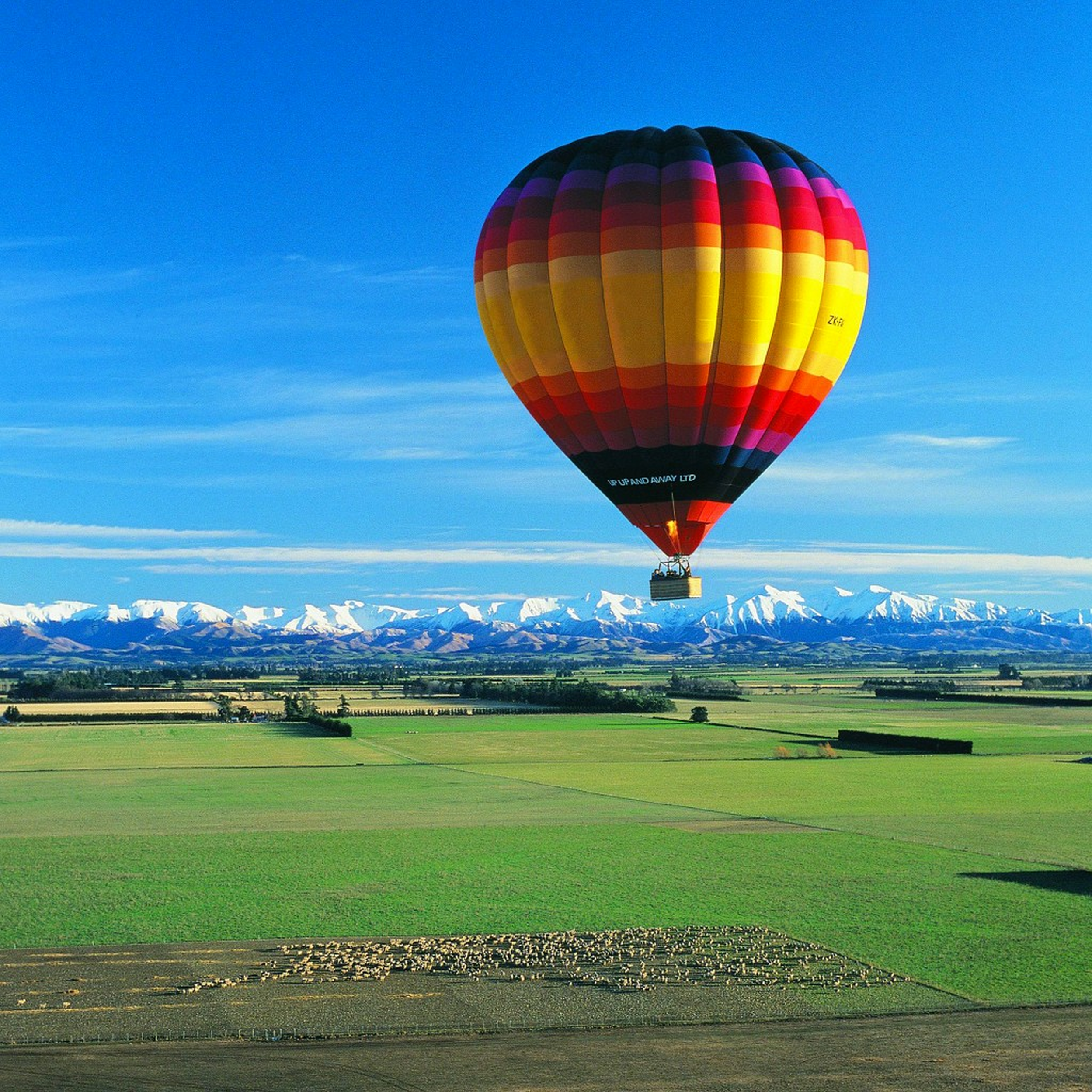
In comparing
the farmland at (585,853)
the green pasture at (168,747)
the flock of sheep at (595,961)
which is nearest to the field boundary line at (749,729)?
the farmland at (585,853)

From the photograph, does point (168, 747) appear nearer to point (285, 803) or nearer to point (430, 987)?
point (285, 803)

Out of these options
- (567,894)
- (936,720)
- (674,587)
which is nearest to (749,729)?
(936,720)

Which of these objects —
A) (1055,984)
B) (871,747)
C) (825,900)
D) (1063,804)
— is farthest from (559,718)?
(1055,984)

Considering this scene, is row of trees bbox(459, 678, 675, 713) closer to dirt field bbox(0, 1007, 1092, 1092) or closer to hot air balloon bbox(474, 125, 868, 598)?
hot air balloon bbox(474, 125, 868, 598)

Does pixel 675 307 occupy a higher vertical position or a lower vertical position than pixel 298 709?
higher

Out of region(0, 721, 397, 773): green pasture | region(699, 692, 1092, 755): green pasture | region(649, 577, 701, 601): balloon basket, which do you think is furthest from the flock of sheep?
region(699, 692, 1092, 755): green pasture
